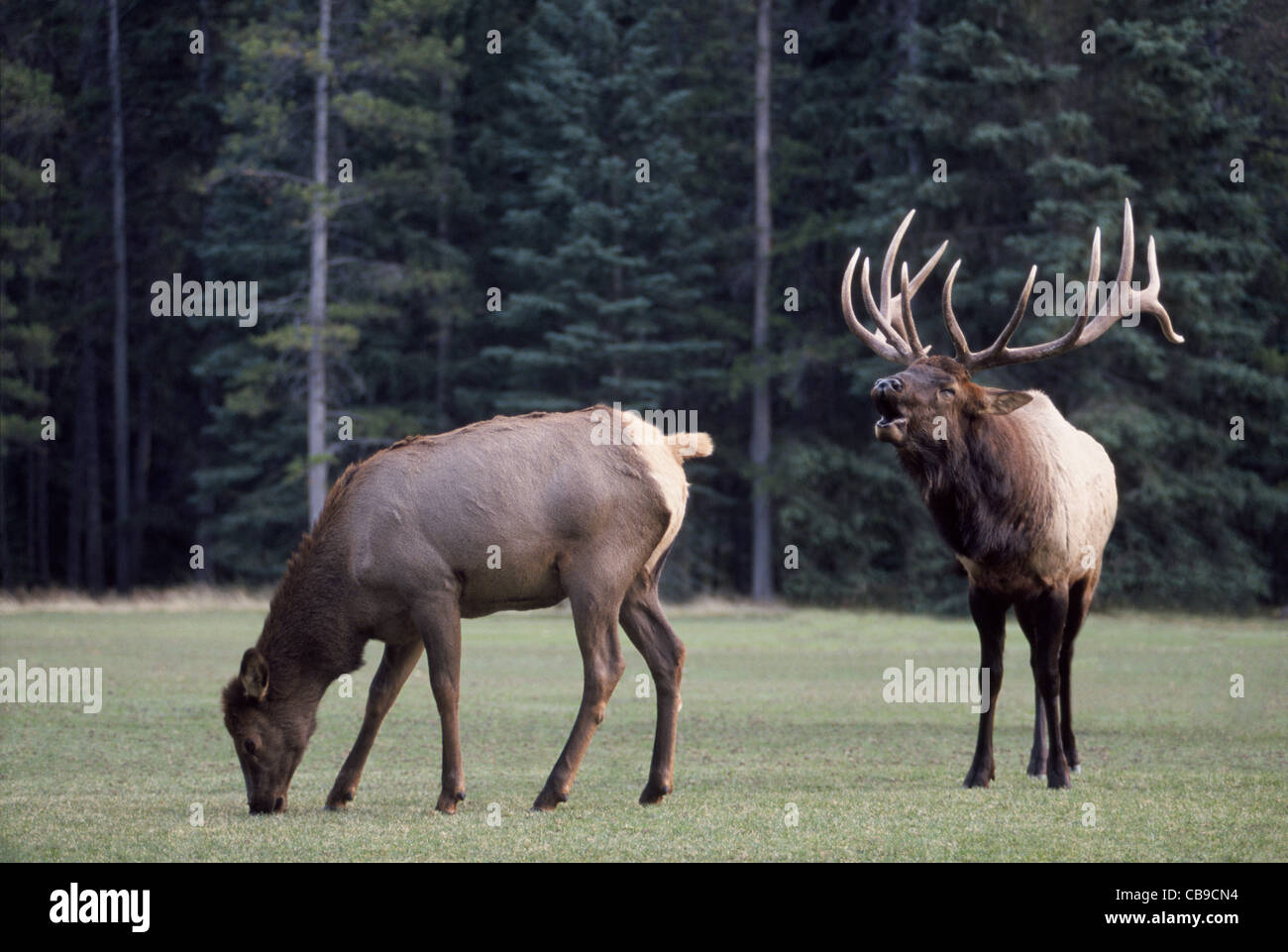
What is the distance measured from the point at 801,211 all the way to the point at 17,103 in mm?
22008

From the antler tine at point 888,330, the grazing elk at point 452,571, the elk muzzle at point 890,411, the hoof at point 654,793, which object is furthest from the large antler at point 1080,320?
the hoof at point 654,793

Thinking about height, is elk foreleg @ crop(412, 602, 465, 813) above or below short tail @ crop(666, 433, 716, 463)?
below

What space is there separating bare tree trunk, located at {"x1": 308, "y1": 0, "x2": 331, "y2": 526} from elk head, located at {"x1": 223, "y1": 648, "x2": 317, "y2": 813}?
30392 mm

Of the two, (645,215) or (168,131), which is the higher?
(168,131)

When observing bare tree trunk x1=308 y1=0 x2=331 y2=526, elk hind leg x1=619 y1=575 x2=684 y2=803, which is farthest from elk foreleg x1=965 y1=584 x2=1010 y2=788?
bare tree trunk x1=308 y1=0 x2=331 y2=526

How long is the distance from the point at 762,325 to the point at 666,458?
33718 millimetres

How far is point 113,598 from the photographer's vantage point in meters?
41.8

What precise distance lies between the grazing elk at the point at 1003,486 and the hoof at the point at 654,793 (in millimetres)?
2133

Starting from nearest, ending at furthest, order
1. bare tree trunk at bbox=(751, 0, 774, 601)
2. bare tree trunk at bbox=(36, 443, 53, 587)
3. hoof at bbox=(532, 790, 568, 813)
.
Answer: hoof at bbox=(532, 790, 568, 813) < bare tree trunk at bbox=(751, 0, 774, 601) < bare tree trunk at bbox=(36, 443, 53, 587)

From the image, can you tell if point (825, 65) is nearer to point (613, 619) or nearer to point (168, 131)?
point (168, 131)

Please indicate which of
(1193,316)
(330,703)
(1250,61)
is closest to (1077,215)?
(1193,316)

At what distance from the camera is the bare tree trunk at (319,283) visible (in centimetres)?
3991

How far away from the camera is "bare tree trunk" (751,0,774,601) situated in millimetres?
42812

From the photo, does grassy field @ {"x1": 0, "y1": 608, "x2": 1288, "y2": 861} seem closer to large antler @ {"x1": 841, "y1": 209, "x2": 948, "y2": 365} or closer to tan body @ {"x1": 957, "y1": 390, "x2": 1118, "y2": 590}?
tan body @ {"x1": 957, "y1": 390, "x2": 1118, "y2": 590}
